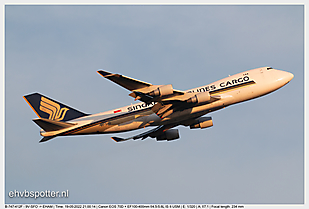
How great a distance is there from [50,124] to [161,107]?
50.1 feet

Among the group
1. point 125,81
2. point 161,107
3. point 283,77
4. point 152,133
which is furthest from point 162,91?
point 283,77

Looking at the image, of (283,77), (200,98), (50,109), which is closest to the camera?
(200,98)

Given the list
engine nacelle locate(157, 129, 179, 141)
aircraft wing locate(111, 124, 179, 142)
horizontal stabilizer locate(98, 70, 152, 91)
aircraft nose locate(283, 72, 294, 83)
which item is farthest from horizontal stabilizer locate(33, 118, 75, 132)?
aircraft nose locate(283, 72, 294, 83)

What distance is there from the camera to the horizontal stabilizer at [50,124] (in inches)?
1845

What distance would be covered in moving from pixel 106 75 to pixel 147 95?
20.5 feet

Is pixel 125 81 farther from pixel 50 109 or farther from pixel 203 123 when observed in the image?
pixel 50 109

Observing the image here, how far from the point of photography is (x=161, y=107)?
45.9 m

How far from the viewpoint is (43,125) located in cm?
4756

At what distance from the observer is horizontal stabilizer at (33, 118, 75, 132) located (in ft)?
154

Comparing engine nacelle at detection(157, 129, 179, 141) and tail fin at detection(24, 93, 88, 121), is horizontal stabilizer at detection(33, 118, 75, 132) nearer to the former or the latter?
tail fin at detection(24, 93, 88, 121)

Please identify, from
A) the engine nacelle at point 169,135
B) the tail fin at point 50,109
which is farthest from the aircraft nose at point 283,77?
the tail fin at point 50,109

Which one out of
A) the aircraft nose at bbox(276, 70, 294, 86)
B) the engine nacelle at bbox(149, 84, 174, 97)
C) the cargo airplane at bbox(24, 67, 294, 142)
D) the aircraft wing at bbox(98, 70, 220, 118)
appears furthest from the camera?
the aircraft nose at bbox(276, 70, 294, 86)

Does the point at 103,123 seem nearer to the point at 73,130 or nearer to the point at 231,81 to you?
the point at 73,130

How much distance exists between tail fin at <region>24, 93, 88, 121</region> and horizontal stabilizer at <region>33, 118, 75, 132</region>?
276 cm
